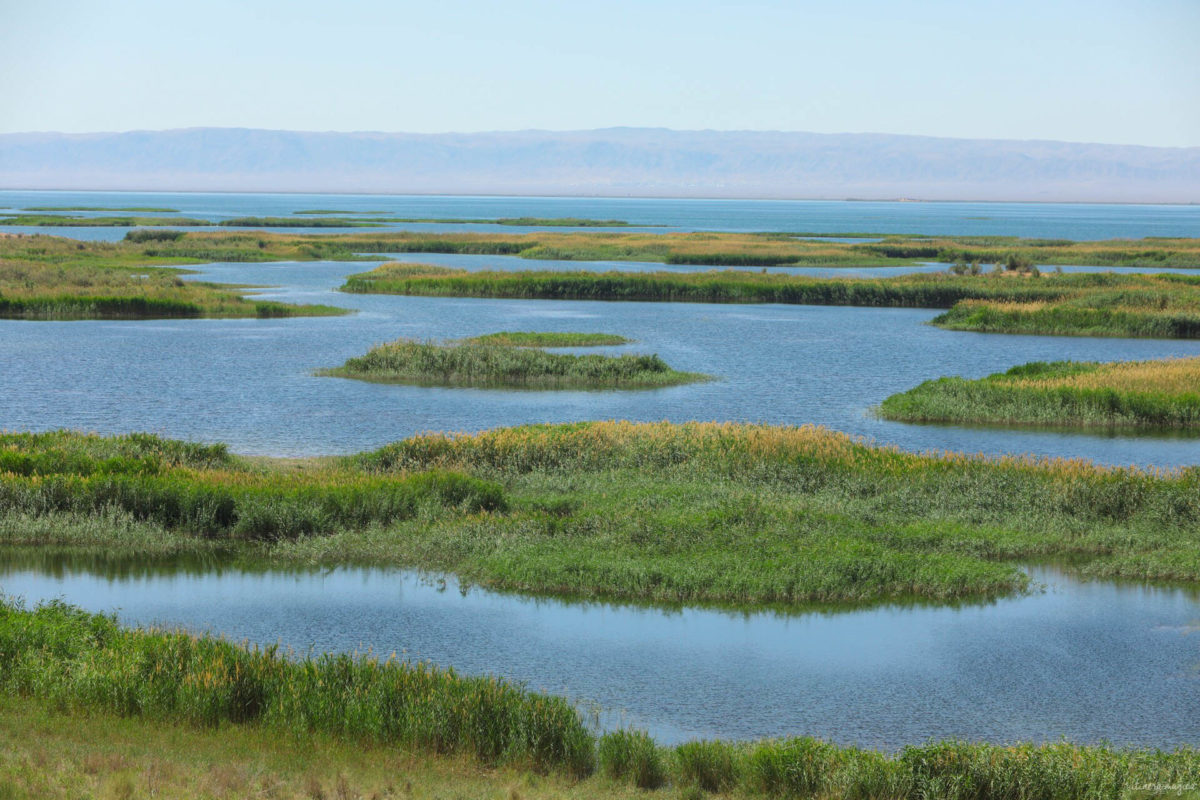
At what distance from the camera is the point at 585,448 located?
28406 millimetres

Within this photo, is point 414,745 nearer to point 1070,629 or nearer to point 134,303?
point 1070,629

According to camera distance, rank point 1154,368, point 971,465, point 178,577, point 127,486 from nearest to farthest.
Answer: point 178,577
point 127,486
point 971,465
point 1154,368

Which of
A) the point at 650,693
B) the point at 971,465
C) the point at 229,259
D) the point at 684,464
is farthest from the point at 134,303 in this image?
the point at 650,693

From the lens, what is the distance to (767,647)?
1772 centimetres

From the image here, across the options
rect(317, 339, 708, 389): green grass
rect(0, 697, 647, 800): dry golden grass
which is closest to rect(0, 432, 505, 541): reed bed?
rect(0, 697, 647, 800): dry golden grass

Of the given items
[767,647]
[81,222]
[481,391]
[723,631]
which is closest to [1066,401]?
[481,391]

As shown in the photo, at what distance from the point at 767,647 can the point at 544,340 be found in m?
37.8

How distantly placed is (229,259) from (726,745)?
329 feet

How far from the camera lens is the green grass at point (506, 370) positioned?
45.6 m

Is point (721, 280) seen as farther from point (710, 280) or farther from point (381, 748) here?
point (381, 748)

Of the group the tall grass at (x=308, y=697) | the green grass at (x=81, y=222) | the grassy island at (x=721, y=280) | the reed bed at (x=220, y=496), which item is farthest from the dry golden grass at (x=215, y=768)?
the green grass at (x=81, y=222)

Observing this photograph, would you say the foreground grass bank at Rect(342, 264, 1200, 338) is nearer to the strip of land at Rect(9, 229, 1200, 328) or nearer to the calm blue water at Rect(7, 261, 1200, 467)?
the strip of land at Rect(9, 229, 1200, 328)

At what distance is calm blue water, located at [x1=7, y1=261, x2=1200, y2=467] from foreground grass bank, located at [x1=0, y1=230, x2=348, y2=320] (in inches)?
76.6

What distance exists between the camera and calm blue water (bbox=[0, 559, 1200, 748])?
15.0 m
